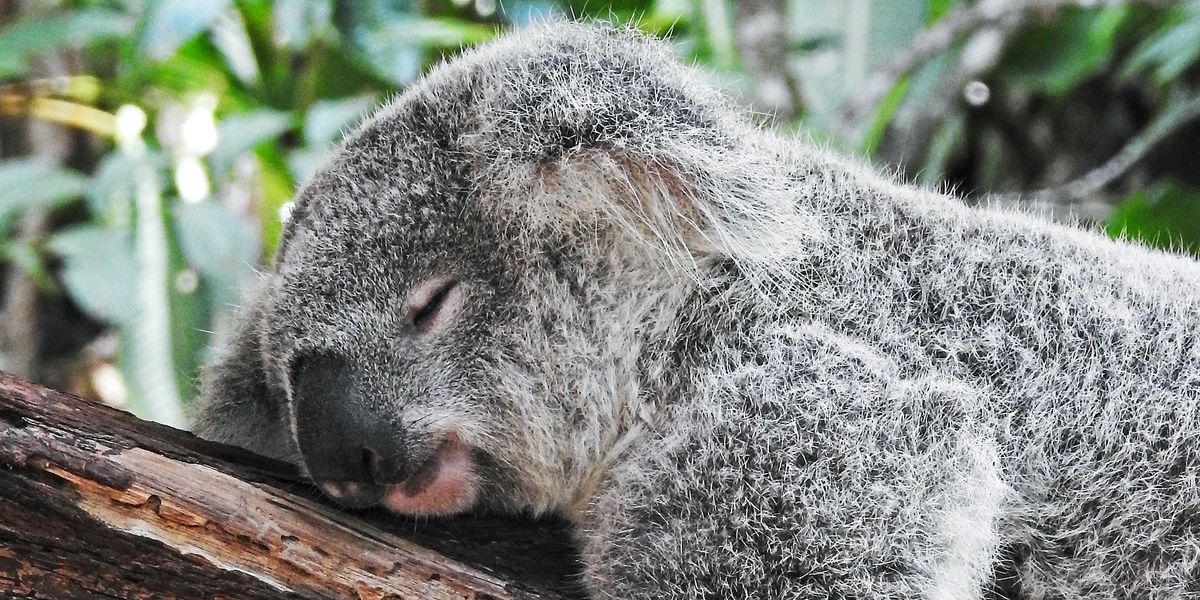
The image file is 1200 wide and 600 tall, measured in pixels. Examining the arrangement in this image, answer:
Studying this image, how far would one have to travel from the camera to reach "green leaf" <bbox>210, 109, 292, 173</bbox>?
9.80 ft

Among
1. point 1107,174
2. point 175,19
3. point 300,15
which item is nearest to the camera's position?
point 175,19

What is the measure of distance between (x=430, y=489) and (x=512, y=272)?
349mm

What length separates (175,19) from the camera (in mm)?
2740

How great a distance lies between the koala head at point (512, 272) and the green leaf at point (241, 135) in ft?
4.47

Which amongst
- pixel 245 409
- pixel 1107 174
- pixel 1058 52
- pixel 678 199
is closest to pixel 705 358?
pixel 678 199

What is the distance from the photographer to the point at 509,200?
5.45ft

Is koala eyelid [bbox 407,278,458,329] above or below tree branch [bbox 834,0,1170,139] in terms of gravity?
below

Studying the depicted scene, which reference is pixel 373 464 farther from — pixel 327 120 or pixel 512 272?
pixel 327 120

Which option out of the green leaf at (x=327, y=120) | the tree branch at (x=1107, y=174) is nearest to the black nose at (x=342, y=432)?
the green leaf at (x=327, y=120)

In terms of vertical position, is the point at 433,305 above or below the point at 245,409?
above

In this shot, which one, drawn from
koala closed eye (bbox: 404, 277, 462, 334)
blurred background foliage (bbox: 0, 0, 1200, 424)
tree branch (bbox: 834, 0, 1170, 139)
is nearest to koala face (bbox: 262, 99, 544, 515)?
koala closed eye (bbox: 404, 277, 462, 334)

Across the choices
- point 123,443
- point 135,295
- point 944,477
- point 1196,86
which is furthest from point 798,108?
point 123,443

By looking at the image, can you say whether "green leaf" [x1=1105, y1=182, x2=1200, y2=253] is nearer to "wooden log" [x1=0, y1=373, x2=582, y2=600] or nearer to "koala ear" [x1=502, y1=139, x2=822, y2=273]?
"koala ear" [x1=502, y1=139, x2=822, y2=273]

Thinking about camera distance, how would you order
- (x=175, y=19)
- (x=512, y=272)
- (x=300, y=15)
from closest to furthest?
(x=512, y=272) → (x=175, y=19) → (x=300, y=15)
